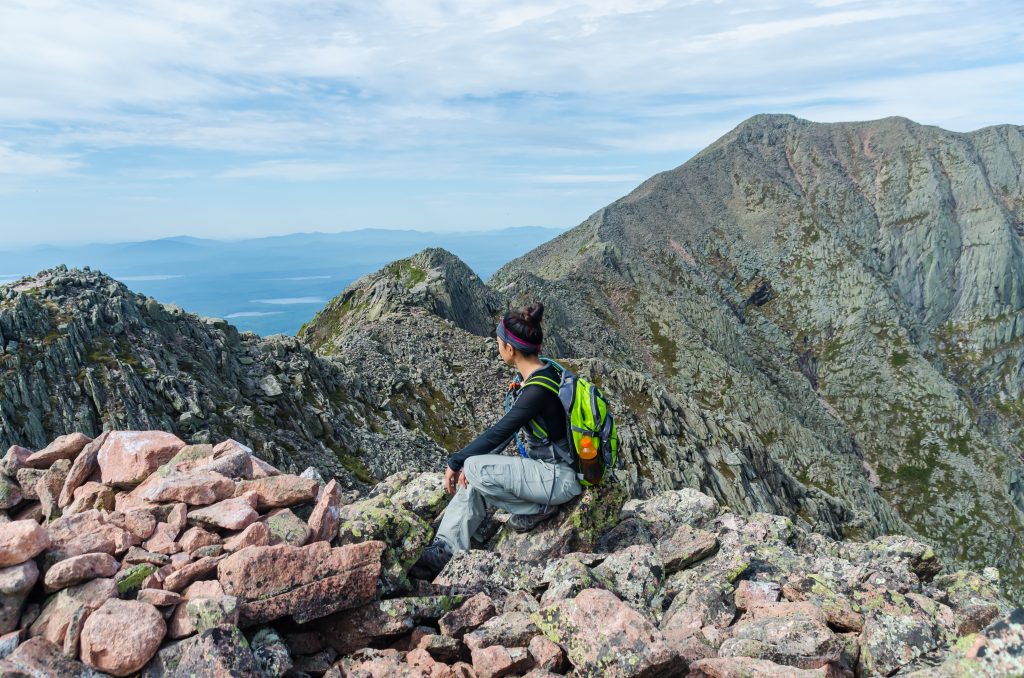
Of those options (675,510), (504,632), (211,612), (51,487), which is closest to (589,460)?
(504,632)

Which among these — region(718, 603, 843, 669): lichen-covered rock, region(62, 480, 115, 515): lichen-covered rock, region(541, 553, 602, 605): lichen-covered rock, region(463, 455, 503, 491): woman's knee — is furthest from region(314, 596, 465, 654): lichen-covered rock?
region(62, 480, 115, 515): lichen-covered rock

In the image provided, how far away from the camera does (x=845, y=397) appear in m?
152

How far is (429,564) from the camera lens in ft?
34.2

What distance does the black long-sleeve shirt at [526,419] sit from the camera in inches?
392

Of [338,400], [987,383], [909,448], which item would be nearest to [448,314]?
[338,400]

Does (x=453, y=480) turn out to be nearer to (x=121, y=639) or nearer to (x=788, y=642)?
(x=121, y=639)

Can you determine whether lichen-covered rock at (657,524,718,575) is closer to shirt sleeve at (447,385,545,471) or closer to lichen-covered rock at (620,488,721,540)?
lichen-covered rock at (620,488,721,540)

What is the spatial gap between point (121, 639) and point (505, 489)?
5.55 meters

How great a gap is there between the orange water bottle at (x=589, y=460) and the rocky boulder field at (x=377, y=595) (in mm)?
1010

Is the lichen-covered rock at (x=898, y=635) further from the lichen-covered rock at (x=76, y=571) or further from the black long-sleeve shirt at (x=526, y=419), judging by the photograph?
the lichen-covered rock at (x=76, y=571)

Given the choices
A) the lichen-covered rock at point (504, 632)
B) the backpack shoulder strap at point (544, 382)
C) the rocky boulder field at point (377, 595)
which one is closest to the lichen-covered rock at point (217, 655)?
the rocky boulder field at point (377, 595)

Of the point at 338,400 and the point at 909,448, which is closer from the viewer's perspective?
the point at 338,400

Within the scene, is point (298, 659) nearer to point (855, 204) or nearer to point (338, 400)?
point (338, 400)

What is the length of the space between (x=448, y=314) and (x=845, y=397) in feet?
413
